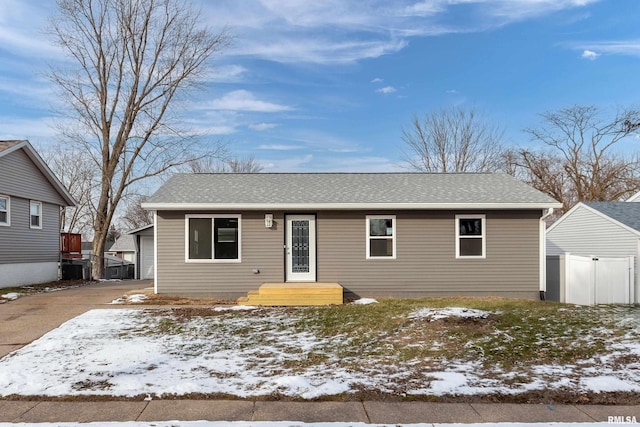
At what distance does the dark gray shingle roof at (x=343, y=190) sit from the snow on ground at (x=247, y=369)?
473 cm

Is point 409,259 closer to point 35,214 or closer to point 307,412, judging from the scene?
point 307,412

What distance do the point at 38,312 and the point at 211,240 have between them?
409cm

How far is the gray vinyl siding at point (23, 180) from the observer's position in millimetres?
13938

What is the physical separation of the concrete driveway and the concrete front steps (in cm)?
364

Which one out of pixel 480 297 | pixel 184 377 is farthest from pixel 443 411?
pixel 480 297

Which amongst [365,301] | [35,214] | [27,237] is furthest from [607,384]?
[35,214]

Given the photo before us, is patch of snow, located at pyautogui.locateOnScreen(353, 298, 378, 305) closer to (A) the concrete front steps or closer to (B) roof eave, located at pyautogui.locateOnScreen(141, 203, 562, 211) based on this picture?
(A) the concrete front steps

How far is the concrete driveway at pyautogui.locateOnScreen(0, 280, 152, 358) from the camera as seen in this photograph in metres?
6.98

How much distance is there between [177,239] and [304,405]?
8.02m

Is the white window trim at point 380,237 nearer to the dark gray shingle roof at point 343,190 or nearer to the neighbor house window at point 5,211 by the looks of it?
the dark gray shingle roof at point 343,190

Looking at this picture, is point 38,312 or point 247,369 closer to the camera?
point 247,369

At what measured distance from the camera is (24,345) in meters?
6.48

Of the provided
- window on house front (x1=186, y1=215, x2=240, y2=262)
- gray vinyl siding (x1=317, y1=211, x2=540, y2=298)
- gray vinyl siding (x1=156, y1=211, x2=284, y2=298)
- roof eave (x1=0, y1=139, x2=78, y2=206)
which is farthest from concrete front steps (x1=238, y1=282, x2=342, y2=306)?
roof eave (x1=0, y1=139, x2=78, y2=206)

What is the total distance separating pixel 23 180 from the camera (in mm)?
15039
